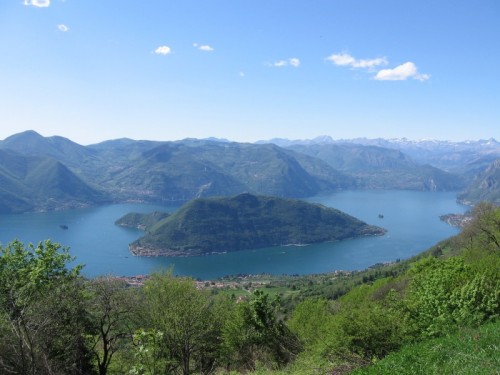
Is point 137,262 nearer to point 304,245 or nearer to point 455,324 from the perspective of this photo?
point 304,245

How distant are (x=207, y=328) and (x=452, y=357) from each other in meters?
13.8

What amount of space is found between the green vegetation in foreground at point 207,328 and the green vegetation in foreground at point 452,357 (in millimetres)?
32

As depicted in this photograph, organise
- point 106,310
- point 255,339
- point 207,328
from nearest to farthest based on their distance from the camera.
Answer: point 106,310 < point 207,328 < point 255,339

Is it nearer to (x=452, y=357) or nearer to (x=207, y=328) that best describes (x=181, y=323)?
(x=207, y=328)

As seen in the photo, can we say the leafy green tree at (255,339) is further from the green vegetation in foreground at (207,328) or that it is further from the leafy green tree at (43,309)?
the leafy green tree at (43,309)

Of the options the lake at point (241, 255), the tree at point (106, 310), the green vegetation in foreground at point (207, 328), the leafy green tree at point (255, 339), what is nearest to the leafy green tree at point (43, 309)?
the green vegetation in foreground at point (207, 328)

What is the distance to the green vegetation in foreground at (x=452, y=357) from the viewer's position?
9688mm

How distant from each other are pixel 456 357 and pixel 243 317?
13674 mm

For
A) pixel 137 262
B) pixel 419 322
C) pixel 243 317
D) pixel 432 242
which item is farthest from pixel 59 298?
pixel 432 242

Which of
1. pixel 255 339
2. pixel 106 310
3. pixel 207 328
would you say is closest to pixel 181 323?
pixel 106 310

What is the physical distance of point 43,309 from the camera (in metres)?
12.8

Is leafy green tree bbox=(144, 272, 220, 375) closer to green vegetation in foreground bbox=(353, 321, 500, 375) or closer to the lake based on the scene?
green vegetation in foreground bbox=(353, 321, 500, 375)

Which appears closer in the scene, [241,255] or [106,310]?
[106,310]

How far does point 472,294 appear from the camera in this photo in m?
15.6
